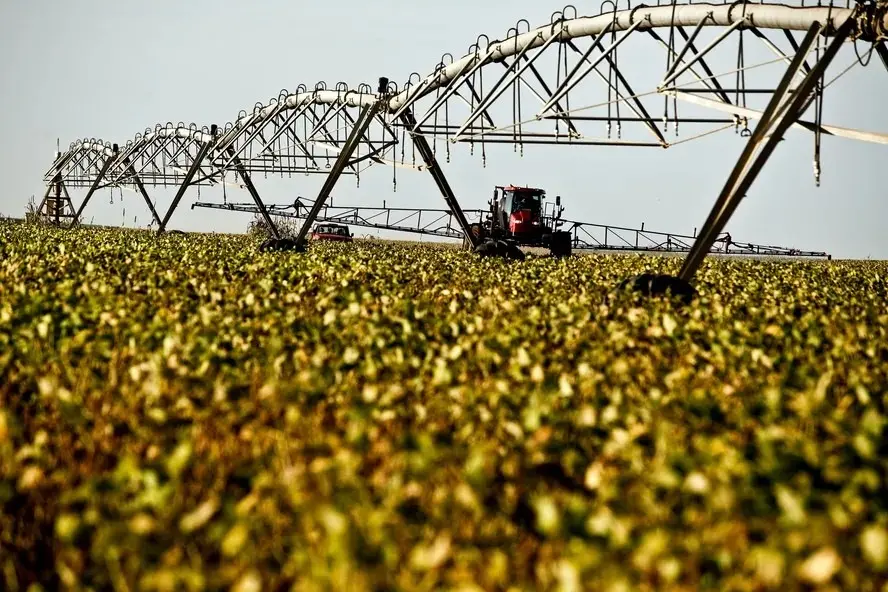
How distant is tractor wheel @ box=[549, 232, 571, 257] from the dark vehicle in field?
52.9ft

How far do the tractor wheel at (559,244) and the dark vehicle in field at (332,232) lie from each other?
16.1 m

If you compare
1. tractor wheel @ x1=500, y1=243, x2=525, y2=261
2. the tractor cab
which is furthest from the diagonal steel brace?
the tractor cab

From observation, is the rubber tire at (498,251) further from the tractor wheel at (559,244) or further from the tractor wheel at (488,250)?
the tractor wheel at (559,244)

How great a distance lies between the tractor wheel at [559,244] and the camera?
2919 centimetres

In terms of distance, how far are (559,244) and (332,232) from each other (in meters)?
18.2

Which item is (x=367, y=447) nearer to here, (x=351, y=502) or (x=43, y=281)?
(x=351, y=502)

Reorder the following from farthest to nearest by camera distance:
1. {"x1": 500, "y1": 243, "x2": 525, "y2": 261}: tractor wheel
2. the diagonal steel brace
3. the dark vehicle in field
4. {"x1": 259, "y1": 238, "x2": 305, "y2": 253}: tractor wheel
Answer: the dark vehicle in field → {"x1": 259, "y1": 238, "x2": 305, "y2": 253}: tractor wheel → {"x1": 500, "y1": 243, "x2": 525, "y2": 261}: tractor wheel → the diagonal steel brace

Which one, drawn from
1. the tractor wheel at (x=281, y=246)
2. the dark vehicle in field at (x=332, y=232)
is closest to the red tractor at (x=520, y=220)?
the tractor wheel at (x=281, y=246)

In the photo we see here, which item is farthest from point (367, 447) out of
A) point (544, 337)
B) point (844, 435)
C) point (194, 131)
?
point (194, 131)

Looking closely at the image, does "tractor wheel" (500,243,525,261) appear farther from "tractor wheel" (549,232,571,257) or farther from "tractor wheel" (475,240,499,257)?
"tractor wheel" (549,232,571,257)

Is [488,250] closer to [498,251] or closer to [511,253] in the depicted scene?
[498,251]

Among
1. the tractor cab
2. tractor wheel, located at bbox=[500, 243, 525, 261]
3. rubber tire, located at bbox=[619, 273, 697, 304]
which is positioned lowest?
rubber tire, located at bbox=[619, 273, 697, 304]

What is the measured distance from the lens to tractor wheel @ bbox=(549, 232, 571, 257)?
29188mm

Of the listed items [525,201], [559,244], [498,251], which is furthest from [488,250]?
[525,201]
